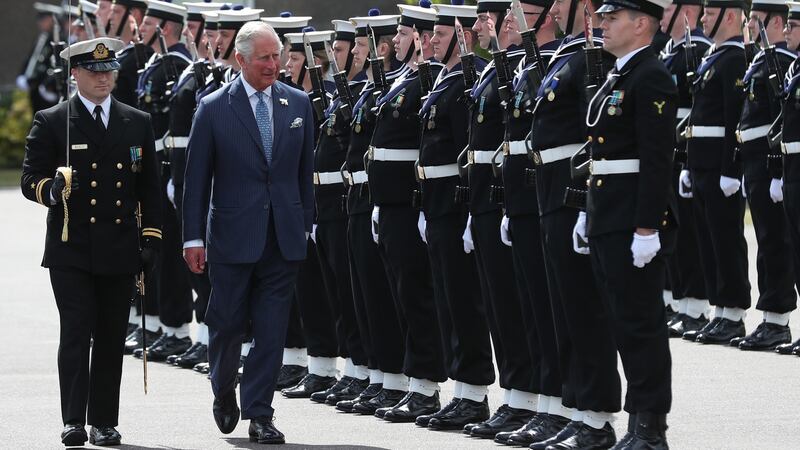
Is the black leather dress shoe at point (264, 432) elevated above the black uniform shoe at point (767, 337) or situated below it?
above

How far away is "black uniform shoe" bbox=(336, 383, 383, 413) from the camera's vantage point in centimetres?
1000

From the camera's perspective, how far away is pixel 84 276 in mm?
8828

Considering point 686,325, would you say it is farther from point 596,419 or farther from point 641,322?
point 641,322

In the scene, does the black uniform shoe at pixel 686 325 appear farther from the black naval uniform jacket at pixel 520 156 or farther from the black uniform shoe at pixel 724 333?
the black naval uniform jacket at pixel 520 156

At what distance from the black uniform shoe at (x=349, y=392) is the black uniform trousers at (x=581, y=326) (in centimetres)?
230

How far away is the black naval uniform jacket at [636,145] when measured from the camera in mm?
7598

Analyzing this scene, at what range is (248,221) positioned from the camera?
348 inches

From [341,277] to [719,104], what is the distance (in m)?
3.31

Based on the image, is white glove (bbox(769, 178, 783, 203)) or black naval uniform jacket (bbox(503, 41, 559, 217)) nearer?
black naval uniform jacket (bbox(503, 41, 559, 217))

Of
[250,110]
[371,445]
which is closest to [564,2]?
[250,110]

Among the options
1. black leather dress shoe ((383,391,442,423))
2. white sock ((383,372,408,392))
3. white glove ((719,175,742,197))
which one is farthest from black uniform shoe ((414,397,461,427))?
white glove ((719,175,742,197))

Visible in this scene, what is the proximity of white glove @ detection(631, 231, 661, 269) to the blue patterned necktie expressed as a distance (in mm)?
2165

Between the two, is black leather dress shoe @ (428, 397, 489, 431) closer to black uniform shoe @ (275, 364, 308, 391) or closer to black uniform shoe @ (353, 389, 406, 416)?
black uniform shoe @ (353, 389, 406, 416)

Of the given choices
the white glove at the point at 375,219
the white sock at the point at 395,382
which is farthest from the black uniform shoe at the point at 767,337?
the white glove at the point at 375,219
